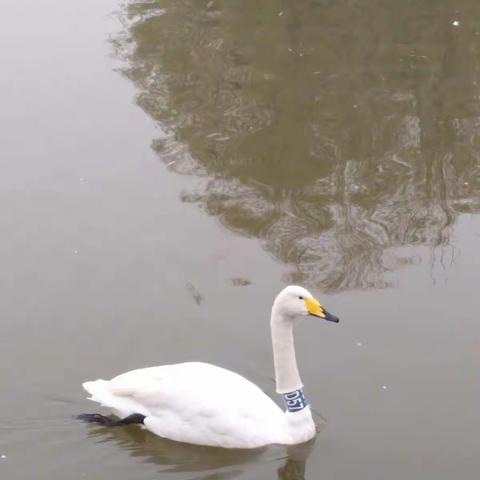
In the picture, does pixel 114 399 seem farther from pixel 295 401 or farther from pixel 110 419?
pixel 295 401

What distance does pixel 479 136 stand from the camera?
35.4 ft

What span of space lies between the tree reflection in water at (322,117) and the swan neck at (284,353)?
1.75 m

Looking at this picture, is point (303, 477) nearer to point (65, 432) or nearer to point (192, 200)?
point (65, 432)

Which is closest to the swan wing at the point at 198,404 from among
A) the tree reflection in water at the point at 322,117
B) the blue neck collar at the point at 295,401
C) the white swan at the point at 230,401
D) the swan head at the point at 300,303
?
the white swan at the point at 230,401

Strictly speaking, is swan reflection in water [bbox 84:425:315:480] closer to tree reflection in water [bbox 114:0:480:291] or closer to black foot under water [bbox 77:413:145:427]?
black foot under water [bbox 77:413:145:427]

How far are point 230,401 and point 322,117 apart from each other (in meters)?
5.42

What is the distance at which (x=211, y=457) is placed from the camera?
668 centimetres

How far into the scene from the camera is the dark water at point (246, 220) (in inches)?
271

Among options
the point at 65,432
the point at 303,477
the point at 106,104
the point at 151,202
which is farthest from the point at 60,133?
the point at 303,477

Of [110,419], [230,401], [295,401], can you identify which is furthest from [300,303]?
[110,419]

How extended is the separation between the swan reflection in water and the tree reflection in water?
2.04 m

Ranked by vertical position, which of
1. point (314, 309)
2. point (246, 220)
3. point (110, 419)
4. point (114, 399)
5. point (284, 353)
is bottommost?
point (110, 419)

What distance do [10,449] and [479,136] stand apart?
20.4 ft

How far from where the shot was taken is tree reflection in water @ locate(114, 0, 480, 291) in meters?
9.23
